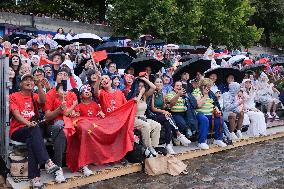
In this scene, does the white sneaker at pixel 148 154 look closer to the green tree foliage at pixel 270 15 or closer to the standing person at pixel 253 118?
the standing person at pixel 253 118

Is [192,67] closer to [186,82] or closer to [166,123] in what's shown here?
[186,82]

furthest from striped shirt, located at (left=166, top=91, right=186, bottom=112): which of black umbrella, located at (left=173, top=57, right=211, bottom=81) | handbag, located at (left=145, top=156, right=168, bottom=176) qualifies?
handbag, located at (left=145, top=156, right=168, bottom=176)

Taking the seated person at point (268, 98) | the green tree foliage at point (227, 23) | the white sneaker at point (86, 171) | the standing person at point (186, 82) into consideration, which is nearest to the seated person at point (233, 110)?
the standing person at point (186, 82)

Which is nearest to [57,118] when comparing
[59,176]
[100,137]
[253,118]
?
[100,137]

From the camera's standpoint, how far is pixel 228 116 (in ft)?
34.0

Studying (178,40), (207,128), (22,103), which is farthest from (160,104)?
(178,40)

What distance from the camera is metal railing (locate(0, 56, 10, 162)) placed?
6.80m

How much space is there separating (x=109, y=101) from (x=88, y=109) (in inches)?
21.2

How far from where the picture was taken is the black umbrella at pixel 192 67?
32.9ft

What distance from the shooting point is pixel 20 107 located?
6918 mm

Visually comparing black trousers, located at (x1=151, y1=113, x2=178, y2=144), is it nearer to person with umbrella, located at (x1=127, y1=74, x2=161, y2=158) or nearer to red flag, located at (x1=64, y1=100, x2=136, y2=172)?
person with umbrella, located at (x1=127, y1=74, x2=161, y2=158)

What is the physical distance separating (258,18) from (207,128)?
3433cm

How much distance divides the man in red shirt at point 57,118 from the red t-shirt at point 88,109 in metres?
0.34

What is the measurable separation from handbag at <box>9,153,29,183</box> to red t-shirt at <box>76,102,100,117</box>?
1354 millimetres
